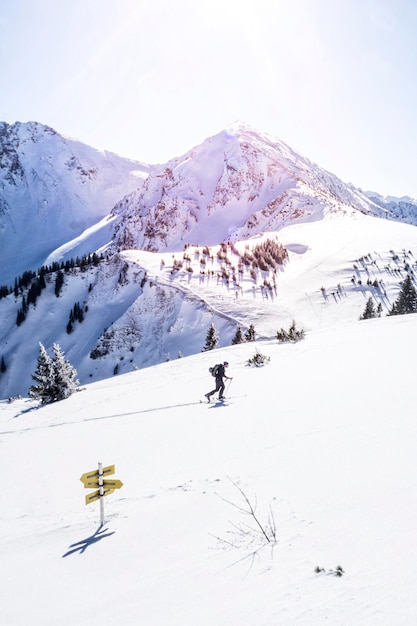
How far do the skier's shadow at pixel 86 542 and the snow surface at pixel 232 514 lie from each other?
0.12 ft

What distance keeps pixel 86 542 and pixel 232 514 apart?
2.68m

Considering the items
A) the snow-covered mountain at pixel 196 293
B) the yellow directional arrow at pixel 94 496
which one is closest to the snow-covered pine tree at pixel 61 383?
the snow-covered mountain at pixel 196 293

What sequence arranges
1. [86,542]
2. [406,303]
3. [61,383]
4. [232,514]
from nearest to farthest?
[232,514] < [86,542] < [61,383] < [406,303]

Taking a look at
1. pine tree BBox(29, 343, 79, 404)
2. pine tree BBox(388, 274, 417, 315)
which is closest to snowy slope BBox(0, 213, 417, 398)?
pine tree BBox(388, 274, 417, 315)

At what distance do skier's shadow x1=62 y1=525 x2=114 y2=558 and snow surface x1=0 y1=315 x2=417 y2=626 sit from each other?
A: 0.04 m

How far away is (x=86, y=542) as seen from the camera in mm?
6336

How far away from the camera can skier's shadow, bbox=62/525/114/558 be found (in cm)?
610

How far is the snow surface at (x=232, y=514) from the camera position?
4.01 metres

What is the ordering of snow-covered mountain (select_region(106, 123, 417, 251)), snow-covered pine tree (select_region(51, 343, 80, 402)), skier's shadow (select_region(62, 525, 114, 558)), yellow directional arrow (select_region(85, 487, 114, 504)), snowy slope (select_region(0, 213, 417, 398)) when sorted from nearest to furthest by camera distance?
skier's shadow (select_region(62, 525, 114, 558))
yellow directional arrow (select_region(85, 487, 114, 504))
snow-covered pine tree (select_region(51, 343, 80, 402))
snowy slope (select_region(0, 213, 417, 398))
snow-covered mountain (select_region(106, 123, 417, 251))

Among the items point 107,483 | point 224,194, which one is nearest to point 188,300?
point 107,483

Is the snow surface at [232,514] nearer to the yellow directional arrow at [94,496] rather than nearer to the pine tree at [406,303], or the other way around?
the yellow directional arrow at [94,496]

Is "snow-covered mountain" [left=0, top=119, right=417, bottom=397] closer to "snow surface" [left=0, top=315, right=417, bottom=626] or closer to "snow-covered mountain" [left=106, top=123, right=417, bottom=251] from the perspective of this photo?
"snow-covered mountain" [left=106, top=123, right=417, bottom=251]

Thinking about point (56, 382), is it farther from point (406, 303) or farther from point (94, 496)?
point (406, 303)

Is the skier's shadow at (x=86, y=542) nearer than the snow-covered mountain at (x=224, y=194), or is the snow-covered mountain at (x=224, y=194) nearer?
the skier's shadow at (x=86, y=542)
